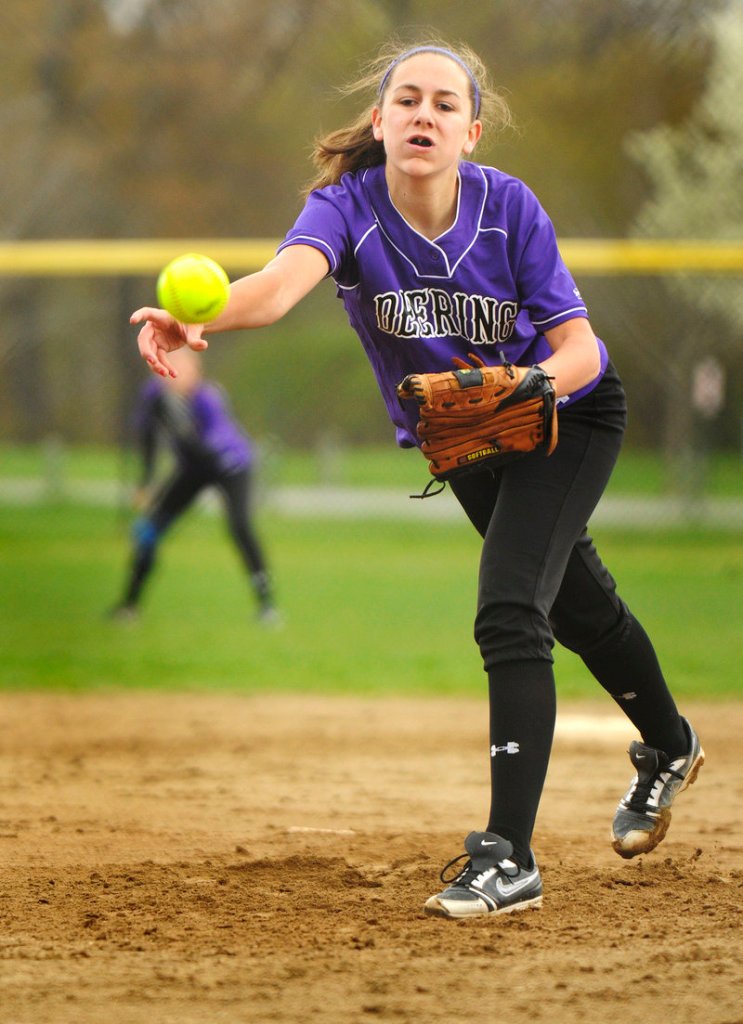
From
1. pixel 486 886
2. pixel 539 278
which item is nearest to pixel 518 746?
pixel 486 886

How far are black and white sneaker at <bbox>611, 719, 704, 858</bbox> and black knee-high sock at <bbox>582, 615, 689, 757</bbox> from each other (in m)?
0.03

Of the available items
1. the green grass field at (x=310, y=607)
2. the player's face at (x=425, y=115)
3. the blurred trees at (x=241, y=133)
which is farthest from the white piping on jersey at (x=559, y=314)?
the blurred trees at (x=241, y=133)

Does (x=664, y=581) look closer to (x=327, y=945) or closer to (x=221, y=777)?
(x=221, y=777)

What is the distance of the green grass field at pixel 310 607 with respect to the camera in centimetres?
661

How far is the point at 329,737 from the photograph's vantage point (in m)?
5.08

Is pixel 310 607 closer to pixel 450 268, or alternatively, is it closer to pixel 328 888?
pixel 328 888

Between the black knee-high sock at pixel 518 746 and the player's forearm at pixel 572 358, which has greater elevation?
the player's forearm at pixel 572 358

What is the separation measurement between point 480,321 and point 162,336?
661 mm

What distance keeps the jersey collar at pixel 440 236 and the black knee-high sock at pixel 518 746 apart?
0.81 meters

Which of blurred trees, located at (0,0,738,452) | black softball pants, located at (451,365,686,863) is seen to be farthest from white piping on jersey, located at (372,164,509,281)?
blurred trees, located at (0,0,738,452)

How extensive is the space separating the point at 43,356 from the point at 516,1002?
49.8 feet

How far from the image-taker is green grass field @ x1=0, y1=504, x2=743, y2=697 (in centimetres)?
661

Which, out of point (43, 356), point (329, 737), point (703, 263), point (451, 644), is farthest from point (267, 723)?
point (43, 356)

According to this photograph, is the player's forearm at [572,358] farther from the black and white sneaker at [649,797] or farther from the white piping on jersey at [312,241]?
the black and white sneaker at [649,797]
